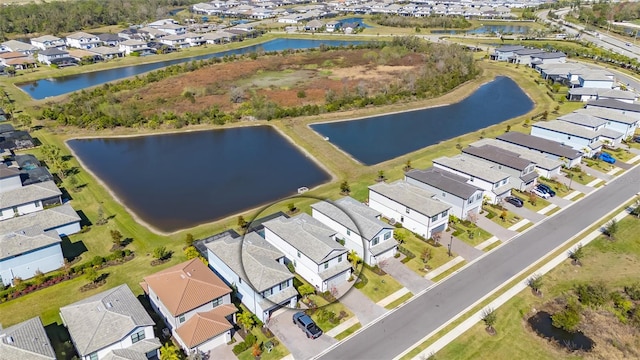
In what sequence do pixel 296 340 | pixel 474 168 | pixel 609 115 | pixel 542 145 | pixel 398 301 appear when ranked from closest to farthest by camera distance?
pixel 296 340, pixel 398 301, pixel 474 168, pixel 542 145, pixel 609 115

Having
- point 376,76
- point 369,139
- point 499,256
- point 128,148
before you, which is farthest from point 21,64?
point 499,256

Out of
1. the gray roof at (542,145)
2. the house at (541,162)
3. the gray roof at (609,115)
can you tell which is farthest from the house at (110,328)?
the gray roof at (609,115)

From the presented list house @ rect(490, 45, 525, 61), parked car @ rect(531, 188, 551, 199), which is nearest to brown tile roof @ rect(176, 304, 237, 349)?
parked car @ rect(531, 188, 551, 199)

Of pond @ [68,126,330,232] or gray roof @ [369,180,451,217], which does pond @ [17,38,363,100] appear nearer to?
pond @ [68,126,330,232]

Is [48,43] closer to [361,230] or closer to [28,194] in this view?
[28,194]

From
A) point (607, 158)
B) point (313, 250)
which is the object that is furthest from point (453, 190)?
point (607, 158)

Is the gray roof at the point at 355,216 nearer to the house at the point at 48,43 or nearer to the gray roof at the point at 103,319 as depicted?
the gray roof at the point at 103,319

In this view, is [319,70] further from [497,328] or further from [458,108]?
[497,328]
